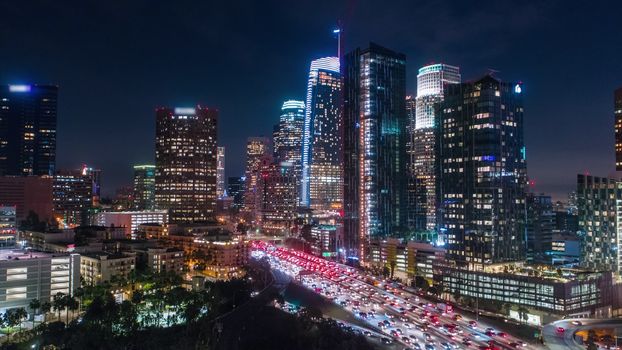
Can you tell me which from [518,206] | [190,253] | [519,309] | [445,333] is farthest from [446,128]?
[190,253]

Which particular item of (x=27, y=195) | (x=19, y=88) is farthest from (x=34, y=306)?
(x=19, y=88)

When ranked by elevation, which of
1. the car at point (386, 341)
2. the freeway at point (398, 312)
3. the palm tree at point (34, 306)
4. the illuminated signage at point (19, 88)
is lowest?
the car at point (386, 341)

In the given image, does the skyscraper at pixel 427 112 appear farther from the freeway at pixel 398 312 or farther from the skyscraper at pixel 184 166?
the freeway at pixel 398 312

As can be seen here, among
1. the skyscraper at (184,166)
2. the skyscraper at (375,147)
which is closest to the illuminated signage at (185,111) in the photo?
the skyscraper at (184,166)

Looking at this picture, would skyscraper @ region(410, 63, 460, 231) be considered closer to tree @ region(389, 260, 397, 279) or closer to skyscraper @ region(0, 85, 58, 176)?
tree @ region(389, 260, 397, 279)

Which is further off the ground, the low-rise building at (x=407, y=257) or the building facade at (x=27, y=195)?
the building facade at (x=27, y=195)

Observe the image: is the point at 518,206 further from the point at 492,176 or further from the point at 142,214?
the point at 142,214

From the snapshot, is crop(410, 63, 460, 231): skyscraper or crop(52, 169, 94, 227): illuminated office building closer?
crop(52, 169, 94, 227): illuminated office building

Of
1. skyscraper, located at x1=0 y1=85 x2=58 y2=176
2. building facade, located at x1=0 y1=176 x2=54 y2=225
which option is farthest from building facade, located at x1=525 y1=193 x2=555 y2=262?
skyscraper, located at x1=0 y1=85 x2=58 y2=176
